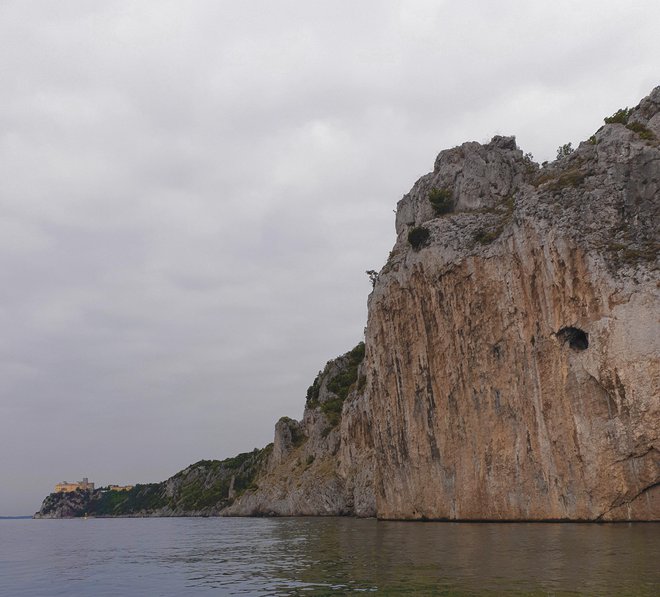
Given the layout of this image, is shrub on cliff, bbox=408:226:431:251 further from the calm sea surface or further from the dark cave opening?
the calm sea surface

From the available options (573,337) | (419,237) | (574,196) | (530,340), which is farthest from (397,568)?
(419,237)

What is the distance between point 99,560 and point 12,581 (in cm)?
961

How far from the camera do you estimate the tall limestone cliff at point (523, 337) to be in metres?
38.3

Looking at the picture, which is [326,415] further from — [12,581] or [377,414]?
[12,581]

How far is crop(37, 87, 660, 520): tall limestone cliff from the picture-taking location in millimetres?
38344

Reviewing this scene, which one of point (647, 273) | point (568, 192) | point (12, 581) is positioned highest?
point (568, 192)

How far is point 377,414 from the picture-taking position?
210 ft

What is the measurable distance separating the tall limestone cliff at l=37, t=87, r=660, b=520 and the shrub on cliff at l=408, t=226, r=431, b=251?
4.7 inches

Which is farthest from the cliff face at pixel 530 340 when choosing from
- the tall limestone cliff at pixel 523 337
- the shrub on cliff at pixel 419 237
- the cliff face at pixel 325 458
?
the cliff face at pixel 325 458

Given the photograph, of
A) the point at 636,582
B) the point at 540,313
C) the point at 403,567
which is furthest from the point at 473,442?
the point at 636,582

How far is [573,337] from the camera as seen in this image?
137 ft

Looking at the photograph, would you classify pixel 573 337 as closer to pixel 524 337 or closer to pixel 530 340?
pixel 530 340

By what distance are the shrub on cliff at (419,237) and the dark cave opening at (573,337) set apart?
17377 mm

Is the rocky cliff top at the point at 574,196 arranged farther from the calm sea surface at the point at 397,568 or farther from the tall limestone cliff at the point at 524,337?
the calm sea surface at the point at 397,568
